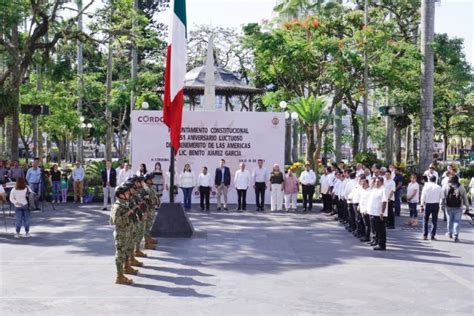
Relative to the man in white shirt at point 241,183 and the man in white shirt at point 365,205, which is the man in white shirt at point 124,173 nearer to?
the man in white shirt at point 241,183

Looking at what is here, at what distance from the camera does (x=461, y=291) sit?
9.42 m

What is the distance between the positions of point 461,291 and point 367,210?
4.07 meters

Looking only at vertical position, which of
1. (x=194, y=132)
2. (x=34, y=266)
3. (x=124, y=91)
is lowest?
(x=34, y=266)

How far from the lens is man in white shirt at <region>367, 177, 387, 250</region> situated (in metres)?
13.0

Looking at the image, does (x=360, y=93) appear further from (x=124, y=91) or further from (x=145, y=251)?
(x=145, y=251)

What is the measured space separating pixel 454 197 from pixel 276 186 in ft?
22.7

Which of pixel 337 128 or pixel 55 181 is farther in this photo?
pixel 337 128

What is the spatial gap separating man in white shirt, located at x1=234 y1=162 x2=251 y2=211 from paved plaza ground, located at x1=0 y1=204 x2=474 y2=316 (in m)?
4.03

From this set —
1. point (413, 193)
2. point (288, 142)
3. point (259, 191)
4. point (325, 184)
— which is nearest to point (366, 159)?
point (325, 184)

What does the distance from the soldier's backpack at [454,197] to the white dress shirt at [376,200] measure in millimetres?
2206

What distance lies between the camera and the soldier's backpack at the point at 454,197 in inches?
563

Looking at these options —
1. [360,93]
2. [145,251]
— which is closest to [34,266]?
[145,251]

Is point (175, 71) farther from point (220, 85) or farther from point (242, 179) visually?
point (220, 85)

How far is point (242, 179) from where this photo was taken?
66.7 feet
